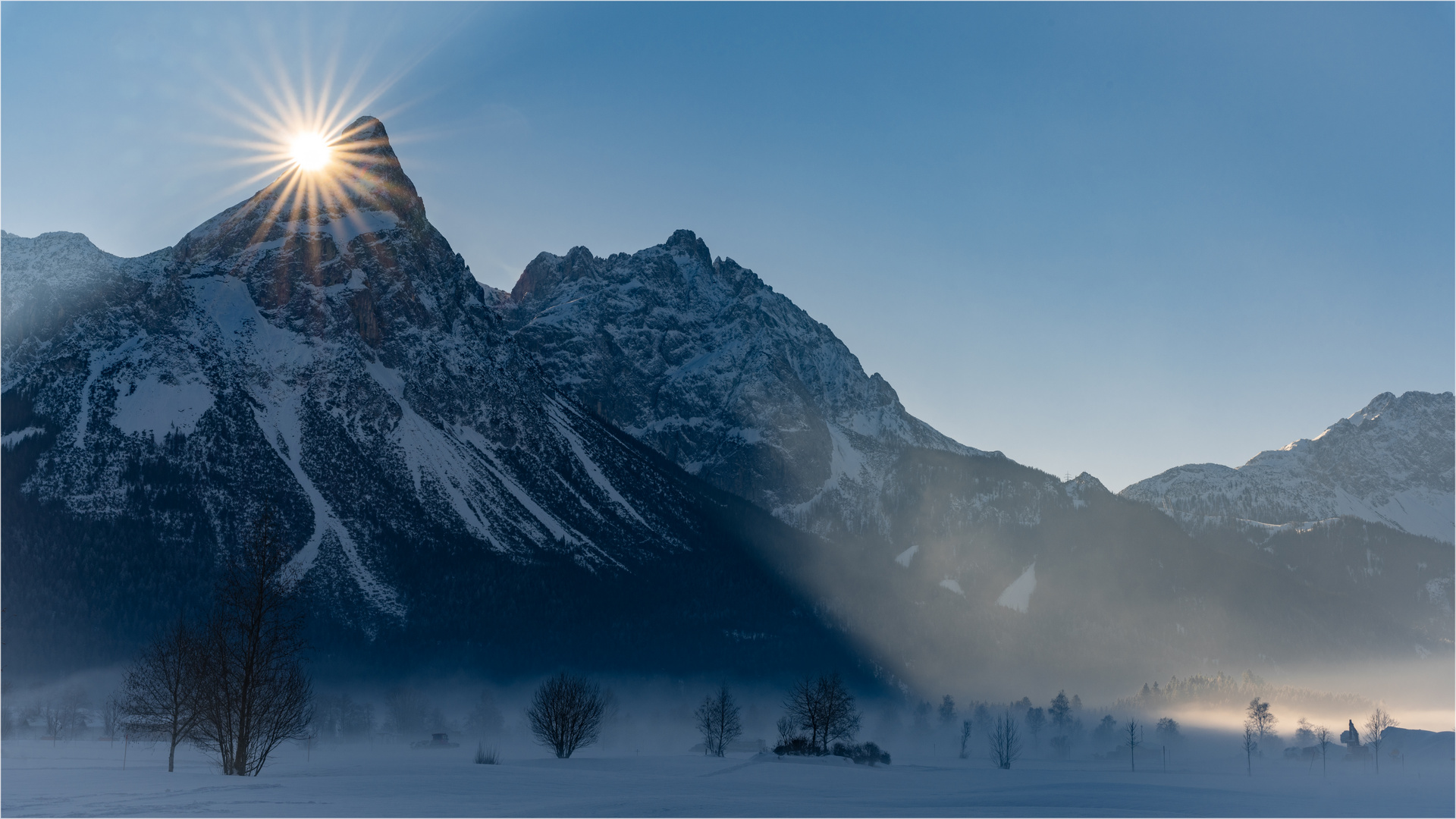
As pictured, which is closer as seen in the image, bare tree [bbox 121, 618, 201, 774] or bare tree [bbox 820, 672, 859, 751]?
bare tree [bbox 121, 618, 201, 774]

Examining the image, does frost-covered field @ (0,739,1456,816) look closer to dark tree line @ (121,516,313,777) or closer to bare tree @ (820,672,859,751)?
dark tree line @ (121,516,313,777)

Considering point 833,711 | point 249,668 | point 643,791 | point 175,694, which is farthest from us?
point 833,711

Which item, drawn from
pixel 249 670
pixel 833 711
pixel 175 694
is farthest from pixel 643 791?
pixel 833 711

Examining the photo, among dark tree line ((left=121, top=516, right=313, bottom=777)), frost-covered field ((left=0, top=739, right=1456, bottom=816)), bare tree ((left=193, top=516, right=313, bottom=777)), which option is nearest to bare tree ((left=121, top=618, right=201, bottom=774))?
dark tree line ((left=121, top=516, right=313, bottom=777))

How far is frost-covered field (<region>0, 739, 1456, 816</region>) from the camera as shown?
1893 inches

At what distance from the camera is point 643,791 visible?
69688mm

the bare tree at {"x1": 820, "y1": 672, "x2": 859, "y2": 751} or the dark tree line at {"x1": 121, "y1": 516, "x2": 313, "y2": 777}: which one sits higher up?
the dark tree line at {"x1": 121, "y1": 516, "x2": 313, "y2": 777}

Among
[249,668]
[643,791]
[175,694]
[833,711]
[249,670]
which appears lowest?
[833,711]

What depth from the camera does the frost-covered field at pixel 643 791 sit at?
158 ft

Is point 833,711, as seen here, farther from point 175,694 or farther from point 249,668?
point 249,668

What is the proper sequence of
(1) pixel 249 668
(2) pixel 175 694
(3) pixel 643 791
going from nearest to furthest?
(1) pixel 249 668 → (3) pixel 643 791 → (2) pixel 175 694

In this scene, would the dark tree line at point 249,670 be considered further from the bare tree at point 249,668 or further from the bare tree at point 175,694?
the bare tree at point 175,694

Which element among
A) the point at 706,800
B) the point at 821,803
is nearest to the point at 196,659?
the point at 706,800

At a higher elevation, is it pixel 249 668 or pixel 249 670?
pixel 249 668
